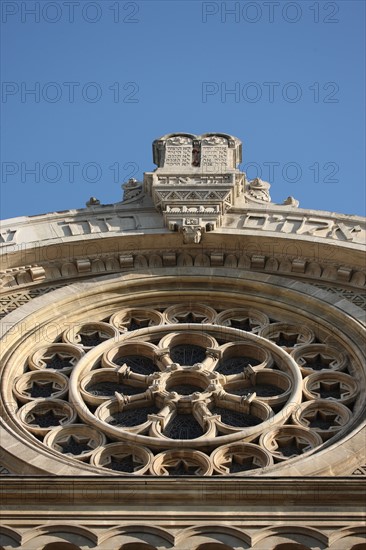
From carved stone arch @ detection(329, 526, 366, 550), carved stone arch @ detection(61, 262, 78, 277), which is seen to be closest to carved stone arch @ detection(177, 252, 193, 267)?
carved stone arch @ detection(61, 262, 78, 277)

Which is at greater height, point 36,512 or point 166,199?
point 166,199

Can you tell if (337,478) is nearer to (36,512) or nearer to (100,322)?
(36,512)

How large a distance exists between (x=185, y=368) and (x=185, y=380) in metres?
0.22

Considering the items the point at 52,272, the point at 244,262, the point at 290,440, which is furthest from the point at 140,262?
the point at 290,440

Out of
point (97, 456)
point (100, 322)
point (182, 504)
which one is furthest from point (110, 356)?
point (182, 504)

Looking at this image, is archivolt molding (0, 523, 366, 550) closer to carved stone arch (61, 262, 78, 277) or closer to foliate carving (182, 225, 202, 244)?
carved stone arch (61, 262, 78, 277)

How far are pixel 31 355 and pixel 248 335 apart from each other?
398cm

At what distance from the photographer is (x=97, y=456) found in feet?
87.4

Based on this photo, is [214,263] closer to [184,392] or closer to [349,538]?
[184,392]

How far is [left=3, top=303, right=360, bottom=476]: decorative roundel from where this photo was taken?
87.8 ft

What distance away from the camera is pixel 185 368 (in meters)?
29.3

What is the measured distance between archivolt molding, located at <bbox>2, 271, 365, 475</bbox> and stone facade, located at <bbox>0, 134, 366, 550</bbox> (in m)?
0.04

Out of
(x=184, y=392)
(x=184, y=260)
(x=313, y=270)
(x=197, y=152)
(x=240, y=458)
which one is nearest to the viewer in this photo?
(x=240, y=458)

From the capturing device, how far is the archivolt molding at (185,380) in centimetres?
2673
